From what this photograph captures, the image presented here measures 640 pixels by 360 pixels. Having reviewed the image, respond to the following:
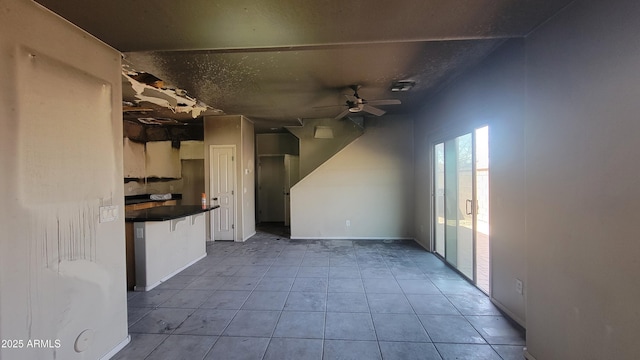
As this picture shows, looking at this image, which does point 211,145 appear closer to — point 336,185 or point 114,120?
point 336,185

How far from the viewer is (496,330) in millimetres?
2314

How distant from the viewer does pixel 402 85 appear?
3.60 metres

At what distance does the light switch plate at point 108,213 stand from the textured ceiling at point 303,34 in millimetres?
1276

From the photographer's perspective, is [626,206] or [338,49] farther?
[338,49]

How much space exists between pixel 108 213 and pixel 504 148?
3.60 meters

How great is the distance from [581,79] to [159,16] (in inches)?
103

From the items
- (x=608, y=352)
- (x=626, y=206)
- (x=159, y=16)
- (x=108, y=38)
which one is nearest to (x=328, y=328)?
(x=608, y=352)

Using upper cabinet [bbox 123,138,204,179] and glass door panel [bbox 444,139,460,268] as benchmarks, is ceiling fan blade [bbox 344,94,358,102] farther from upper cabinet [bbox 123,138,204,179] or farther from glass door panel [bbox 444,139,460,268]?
upper cabinet [bbox 123,138,204,179]

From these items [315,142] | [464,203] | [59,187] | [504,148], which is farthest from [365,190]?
[59,187]

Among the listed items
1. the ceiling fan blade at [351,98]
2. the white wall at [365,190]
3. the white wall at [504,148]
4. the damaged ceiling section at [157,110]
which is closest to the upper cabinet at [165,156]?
the damaged ceiling section at [157,110]

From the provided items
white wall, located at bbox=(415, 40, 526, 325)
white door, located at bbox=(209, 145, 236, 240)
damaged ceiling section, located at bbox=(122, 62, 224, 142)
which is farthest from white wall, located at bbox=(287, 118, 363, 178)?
white wall, located at bbox=(415, 40, 526, 325)

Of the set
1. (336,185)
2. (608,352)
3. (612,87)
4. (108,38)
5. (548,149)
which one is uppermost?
(108,38)

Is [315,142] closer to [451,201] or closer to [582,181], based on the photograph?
[451,201]

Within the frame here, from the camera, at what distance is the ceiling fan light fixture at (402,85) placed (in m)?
3.49
